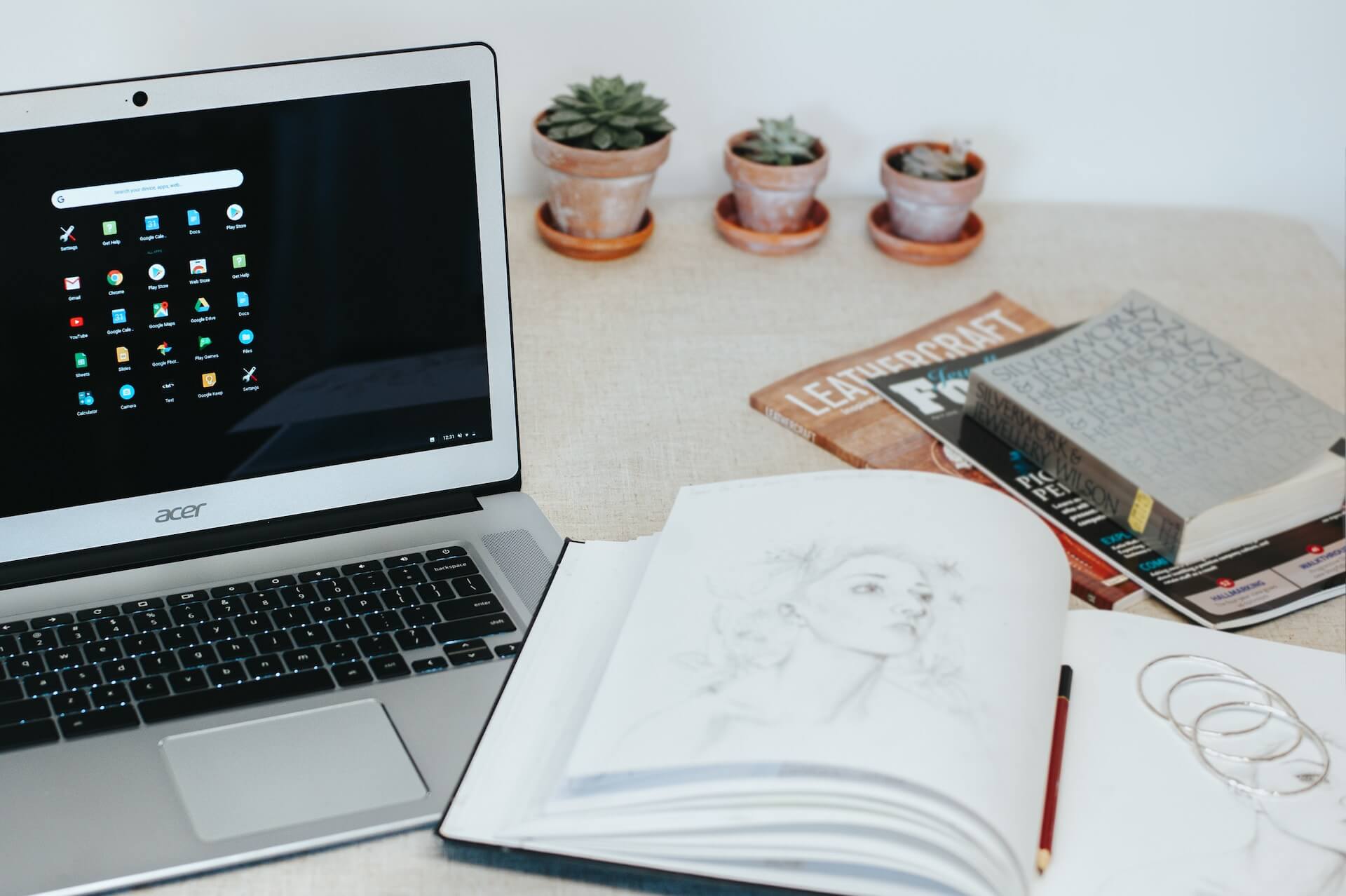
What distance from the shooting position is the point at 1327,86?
3.98 feet

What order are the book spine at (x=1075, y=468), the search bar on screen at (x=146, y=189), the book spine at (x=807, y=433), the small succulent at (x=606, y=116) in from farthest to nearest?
the small succulent at (x=606, y=116)
the book spine at (x=807, y=433)
the book spine at (x=1075, y=468)
the search bar on screen at (x=146, y=189)

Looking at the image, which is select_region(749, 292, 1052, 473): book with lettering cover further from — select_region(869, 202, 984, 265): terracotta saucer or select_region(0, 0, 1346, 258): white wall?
select_region(0, 0, 1346, 258): white wall

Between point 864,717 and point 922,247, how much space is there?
26.7 inches

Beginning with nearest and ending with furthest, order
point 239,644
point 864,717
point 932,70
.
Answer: point 864,717, point 239,644, point 932,70

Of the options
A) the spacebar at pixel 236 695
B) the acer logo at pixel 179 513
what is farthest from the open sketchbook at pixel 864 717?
the acer logo at pixel 179 513

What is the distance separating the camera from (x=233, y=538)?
729 mm

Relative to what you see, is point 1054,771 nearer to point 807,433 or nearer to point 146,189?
point 807,433

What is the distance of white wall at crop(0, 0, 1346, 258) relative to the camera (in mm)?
1118

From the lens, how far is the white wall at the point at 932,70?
112cm

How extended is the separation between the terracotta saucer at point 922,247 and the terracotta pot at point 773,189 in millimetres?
74

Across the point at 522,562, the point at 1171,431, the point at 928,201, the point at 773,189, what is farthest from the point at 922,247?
the point at 522,562

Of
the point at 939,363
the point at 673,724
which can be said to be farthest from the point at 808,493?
the point at 939,363

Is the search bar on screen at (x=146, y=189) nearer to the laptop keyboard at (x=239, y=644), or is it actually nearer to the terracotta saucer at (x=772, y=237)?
the laptop keyboard at (x=239, y=644)

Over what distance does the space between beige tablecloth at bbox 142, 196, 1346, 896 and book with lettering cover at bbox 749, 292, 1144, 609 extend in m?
0.02
